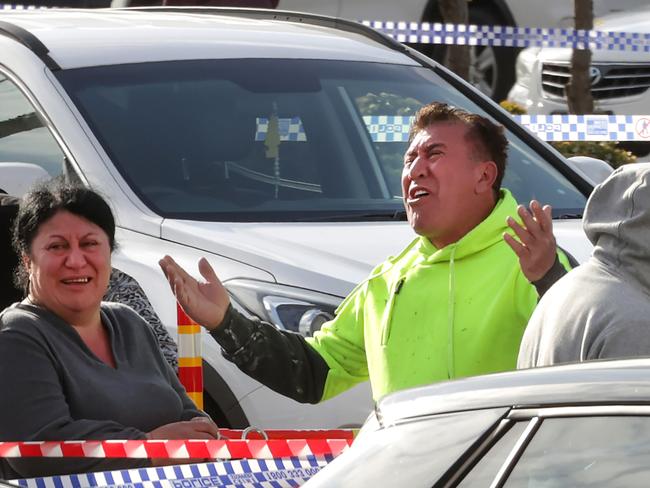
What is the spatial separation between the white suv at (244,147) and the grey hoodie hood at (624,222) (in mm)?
1770

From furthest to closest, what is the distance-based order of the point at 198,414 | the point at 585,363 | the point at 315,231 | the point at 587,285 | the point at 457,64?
the point at 457,64 → the point at 315,231 → the point at 198,414 → the point at 587,285 → the point at 585,363

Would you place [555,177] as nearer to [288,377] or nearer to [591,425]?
[288,377]

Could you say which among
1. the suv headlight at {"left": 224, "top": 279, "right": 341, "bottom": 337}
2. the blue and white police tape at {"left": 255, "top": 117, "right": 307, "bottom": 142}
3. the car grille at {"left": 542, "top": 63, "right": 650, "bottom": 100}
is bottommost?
the suv headlight at {"left": 224, "top": 279, "right": 341, "bottom": 337}

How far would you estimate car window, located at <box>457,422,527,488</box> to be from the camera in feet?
9.03

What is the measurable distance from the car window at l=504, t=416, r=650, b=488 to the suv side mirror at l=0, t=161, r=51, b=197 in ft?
11.8

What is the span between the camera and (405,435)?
2889 mm

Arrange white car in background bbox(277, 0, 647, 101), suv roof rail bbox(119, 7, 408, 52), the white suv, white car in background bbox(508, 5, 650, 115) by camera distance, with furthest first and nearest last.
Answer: white car in background bbox(277, 0, 647, 101), white car in background bbox(508, 5, 650, 115), suv roof rail bbox(119, 7, 408, 52), the white suv

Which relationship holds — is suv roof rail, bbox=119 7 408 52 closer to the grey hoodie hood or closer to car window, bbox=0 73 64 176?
car window, bbox=0 73 64 176

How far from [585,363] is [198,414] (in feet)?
7.21

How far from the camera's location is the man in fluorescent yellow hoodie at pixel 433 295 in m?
4.41

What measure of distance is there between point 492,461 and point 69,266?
2.33 metres

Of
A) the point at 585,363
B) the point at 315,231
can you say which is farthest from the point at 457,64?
the point at 585,363

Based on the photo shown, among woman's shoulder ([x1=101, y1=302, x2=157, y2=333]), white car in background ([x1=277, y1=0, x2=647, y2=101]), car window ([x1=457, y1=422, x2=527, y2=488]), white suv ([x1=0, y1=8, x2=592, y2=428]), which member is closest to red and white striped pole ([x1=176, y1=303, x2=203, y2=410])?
white suv ([x1=0, y1=8, x2=592, y2=428])

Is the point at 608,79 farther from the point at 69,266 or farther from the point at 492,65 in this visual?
the point at 69,266
